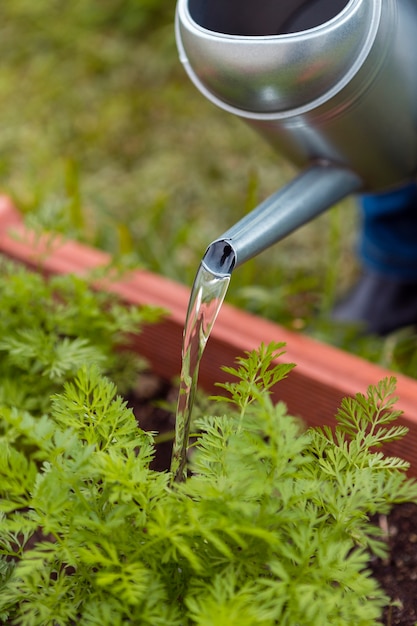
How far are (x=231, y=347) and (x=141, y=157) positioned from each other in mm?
1071

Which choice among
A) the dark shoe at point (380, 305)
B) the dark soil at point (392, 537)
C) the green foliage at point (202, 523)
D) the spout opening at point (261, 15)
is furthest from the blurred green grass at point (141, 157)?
the green foliage at point (202, 523)

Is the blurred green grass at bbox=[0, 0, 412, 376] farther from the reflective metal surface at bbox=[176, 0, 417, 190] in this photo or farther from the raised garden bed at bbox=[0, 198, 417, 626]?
Result: the reflective metal surface at bbox=[176, 0, 417, 190]

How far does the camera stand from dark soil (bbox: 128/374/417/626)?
923mm

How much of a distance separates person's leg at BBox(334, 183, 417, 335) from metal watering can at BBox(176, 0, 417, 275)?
463 mm

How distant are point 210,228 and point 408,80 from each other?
893mm

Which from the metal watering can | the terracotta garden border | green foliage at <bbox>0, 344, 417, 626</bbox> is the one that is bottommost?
the terracotta garden border

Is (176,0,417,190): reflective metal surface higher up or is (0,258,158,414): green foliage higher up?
(176,0,417,190): reflective metal surface

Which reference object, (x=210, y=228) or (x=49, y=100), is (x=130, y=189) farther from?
(x=49, y=100)

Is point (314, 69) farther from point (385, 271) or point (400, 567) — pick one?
point (385, 271)

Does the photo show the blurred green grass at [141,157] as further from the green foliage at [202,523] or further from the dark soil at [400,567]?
the green foliage at [202,523]

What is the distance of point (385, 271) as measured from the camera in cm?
161

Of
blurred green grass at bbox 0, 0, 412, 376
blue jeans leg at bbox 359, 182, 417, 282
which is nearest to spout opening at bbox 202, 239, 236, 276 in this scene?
blurred green grass at bbox 0, 0, 412, 376

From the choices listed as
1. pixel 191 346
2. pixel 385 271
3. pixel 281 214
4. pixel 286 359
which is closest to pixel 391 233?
pixel 385 271

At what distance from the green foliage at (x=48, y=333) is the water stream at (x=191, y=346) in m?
0.13
